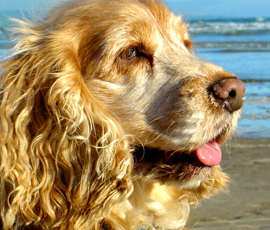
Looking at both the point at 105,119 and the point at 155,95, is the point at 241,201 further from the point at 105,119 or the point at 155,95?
the point at 105,119

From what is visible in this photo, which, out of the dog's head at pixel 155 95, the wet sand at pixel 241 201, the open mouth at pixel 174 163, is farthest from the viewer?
the wet sand at pixel 241 201

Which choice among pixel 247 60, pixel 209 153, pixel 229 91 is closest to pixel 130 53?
pixel 229 91

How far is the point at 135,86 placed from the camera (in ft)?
10.4

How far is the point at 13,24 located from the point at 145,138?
126cm

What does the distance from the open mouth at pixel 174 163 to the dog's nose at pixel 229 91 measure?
0.34 m

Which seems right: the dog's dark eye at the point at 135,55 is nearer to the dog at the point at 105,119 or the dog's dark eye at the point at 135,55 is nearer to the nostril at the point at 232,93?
the dog at the point at 105,119

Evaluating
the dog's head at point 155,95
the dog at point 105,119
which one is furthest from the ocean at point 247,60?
the dog's head at point 155,95

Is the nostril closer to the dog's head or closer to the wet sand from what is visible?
the dog's head

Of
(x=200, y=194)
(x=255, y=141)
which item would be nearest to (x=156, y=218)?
(x=200, y=194)

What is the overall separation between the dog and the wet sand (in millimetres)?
903

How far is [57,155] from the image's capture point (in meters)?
2.91

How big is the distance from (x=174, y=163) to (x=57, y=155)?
0.71 metres

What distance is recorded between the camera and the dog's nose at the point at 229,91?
2922 mm

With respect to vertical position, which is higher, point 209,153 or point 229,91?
point 229,91
